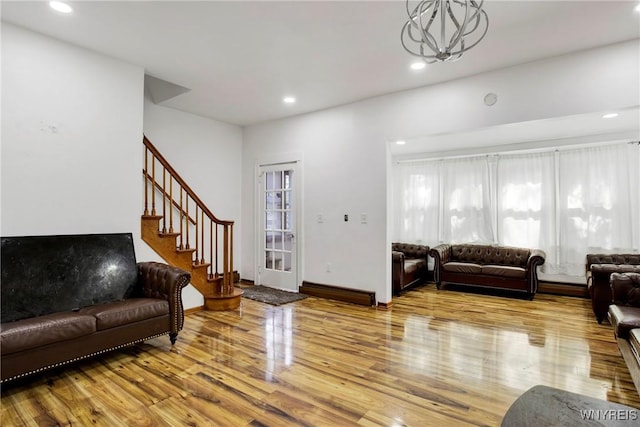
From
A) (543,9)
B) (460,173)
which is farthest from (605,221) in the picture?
(543,9)

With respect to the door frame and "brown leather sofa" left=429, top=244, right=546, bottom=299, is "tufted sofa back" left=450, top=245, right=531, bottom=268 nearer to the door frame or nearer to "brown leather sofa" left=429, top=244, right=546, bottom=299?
"brown leather sofa" left=429, top=244, right=546, bottom=299

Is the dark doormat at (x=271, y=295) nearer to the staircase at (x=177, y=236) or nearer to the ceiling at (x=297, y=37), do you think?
the staircase at (x=177, y=236)

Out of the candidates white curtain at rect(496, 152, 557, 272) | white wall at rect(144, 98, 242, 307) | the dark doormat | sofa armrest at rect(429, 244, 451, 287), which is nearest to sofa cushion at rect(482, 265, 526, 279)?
sofa armrest at rect(429, 244, 451, 287)

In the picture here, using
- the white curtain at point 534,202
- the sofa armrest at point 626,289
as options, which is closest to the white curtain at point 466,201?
the white curtain at point 534,202

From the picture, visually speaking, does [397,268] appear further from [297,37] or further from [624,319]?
[297,37]

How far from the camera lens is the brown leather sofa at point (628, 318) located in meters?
2.30

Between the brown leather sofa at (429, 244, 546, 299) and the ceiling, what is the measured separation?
316 centimetres

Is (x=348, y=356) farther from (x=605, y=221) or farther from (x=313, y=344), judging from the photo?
(x=605, y=221)

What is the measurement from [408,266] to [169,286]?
382 centimetres

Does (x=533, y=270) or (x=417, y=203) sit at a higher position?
(x=417, y=203)

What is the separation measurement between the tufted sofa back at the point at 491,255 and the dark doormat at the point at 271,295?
2980 mm

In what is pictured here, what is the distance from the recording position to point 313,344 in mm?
3250

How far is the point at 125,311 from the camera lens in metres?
2.84

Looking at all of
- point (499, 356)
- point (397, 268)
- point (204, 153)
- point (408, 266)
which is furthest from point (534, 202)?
point (204, 153)
